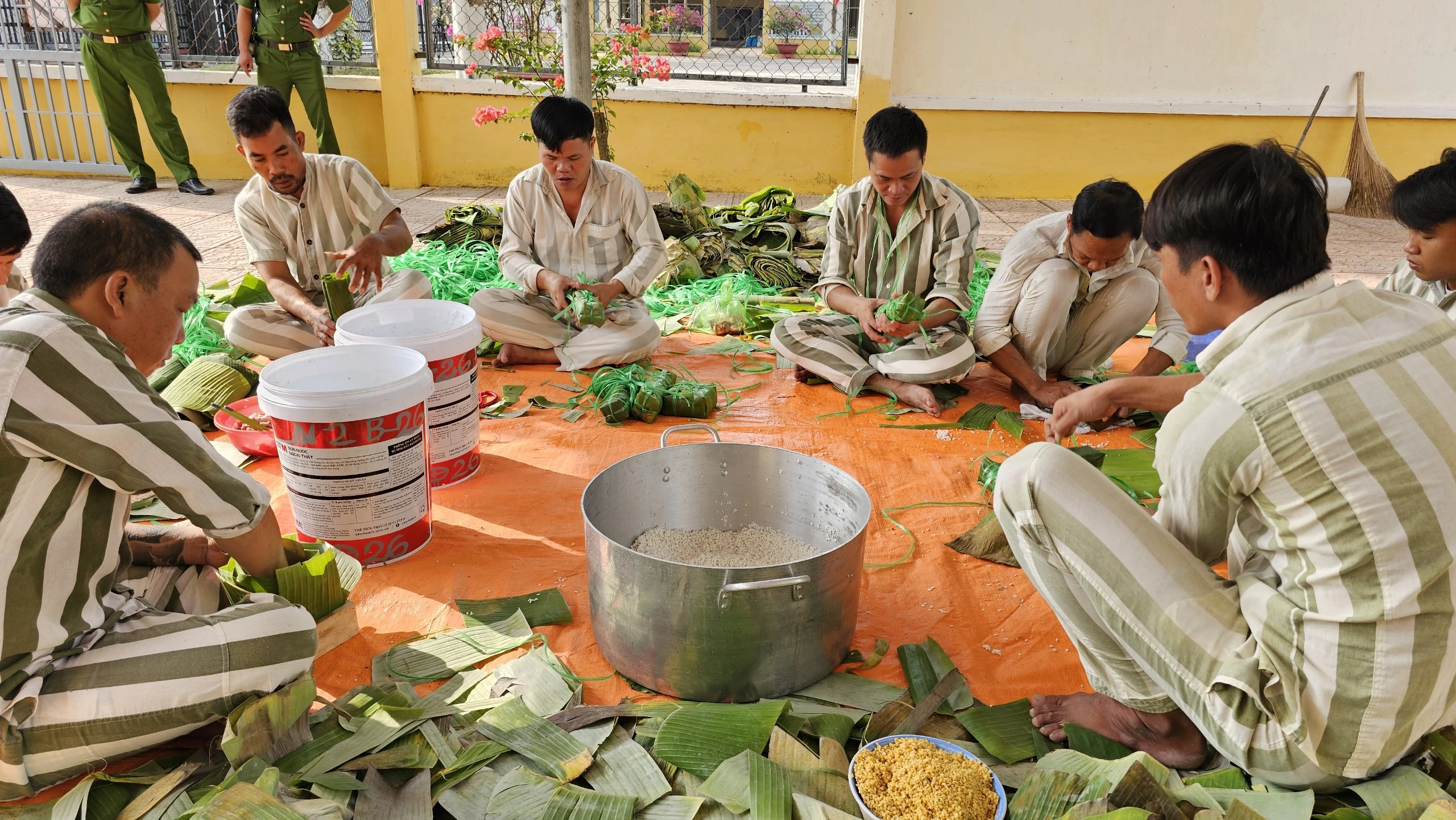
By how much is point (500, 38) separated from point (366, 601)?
17.6ft

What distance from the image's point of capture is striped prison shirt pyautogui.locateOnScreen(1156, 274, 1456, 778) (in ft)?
4.67

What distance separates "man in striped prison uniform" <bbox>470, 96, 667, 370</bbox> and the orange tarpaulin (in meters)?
0.18

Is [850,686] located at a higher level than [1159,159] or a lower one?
lower

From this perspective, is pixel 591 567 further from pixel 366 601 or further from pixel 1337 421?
pixel 1337 421

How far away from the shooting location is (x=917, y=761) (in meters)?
1.68

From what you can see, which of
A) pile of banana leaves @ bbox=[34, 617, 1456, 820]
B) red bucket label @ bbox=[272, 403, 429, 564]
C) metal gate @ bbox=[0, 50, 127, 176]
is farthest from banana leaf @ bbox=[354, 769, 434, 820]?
metal gate @ bbox=[0, 50, 127, 176]

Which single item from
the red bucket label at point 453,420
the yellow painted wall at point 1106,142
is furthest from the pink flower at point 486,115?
the red bucket label at point 453,420

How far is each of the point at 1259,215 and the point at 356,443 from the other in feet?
6.68

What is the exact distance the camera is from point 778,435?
356 centimetres

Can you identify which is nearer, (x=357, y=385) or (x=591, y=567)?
(x=591, y=567)

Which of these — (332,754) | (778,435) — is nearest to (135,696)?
(332,754)

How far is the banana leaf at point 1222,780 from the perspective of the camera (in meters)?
1.68

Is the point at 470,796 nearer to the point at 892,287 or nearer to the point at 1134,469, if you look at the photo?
the point at 1134,469

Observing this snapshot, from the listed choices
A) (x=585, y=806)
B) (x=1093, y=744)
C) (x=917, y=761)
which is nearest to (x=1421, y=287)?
(x=1093, y=744)
